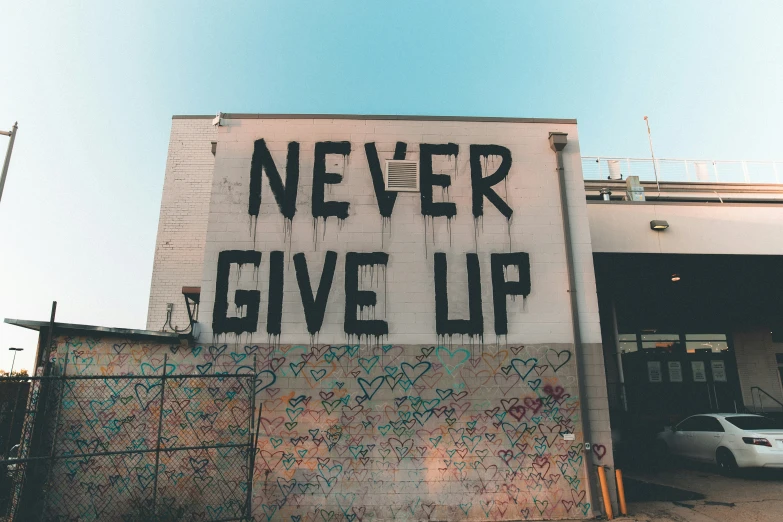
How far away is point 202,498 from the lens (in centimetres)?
817

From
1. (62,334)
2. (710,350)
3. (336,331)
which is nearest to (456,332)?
(336,331)

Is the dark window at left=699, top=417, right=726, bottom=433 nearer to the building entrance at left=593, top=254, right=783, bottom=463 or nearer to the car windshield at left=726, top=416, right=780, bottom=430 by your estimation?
the car windshield at left=726, top=416, right=780, bottom=430

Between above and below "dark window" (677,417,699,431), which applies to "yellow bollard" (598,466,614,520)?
below

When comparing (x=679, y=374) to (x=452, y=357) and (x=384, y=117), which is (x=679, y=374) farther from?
(x=384, y=117)

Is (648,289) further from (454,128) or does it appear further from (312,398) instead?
(312,398)

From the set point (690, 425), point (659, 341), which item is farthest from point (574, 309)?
point (659, 341)

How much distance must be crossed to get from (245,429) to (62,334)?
11.6 feet

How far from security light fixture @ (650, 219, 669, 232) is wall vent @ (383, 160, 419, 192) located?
595 cm

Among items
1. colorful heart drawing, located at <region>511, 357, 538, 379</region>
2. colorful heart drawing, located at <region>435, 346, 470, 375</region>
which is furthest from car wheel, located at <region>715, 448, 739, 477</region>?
colorful heart drawing, located at <region>435, 346, 470, 375</region>

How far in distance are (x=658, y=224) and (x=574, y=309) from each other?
158 inches

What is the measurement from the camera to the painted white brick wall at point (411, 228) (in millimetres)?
9117

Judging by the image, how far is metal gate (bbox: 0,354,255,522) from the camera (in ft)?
26.0

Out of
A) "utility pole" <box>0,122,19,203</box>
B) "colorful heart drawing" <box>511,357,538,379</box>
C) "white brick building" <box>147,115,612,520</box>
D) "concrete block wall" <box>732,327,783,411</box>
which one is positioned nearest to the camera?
"white brick building" <box>147,115,612,520</box>

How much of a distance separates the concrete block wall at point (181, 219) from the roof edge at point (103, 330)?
3905mm
